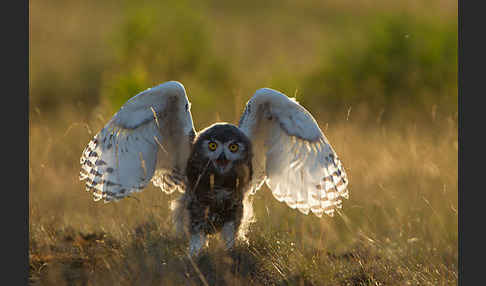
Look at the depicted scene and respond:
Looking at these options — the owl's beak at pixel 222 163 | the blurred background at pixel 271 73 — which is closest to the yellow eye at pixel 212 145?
the owl's beak at pixel 222 163

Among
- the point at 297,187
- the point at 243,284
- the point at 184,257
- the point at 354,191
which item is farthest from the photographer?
the point at 354,191

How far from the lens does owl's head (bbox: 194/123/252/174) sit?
439 centimetres

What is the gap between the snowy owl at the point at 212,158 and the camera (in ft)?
14.7

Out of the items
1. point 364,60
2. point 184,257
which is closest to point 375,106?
point 364,60

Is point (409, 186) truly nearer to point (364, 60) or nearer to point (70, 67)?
point (364, 60)

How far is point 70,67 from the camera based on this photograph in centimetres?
1889

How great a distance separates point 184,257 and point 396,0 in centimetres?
3164

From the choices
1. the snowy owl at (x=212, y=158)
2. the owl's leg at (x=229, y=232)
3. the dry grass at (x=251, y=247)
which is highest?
the snowy owl at (x=212, y=158)

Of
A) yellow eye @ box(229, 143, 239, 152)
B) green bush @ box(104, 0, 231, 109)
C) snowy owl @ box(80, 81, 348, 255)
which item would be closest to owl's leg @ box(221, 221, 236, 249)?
snowy owl @ box(80, 81, 348, 255)

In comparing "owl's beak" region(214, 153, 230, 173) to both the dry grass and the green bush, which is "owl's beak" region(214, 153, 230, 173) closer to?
the dry grass

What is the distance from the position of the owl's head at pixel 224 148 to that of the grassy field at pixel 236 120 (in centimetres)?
65

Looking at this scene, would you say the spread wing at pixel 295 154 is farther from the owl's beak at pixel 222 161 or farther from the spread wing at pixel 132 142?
the spread wing at pixel 132 142

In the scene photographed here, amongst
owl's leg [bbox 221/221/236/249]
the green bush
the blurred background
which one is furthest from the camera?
the green bush

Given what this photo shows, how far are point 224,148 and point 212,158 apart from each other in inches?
5.8
